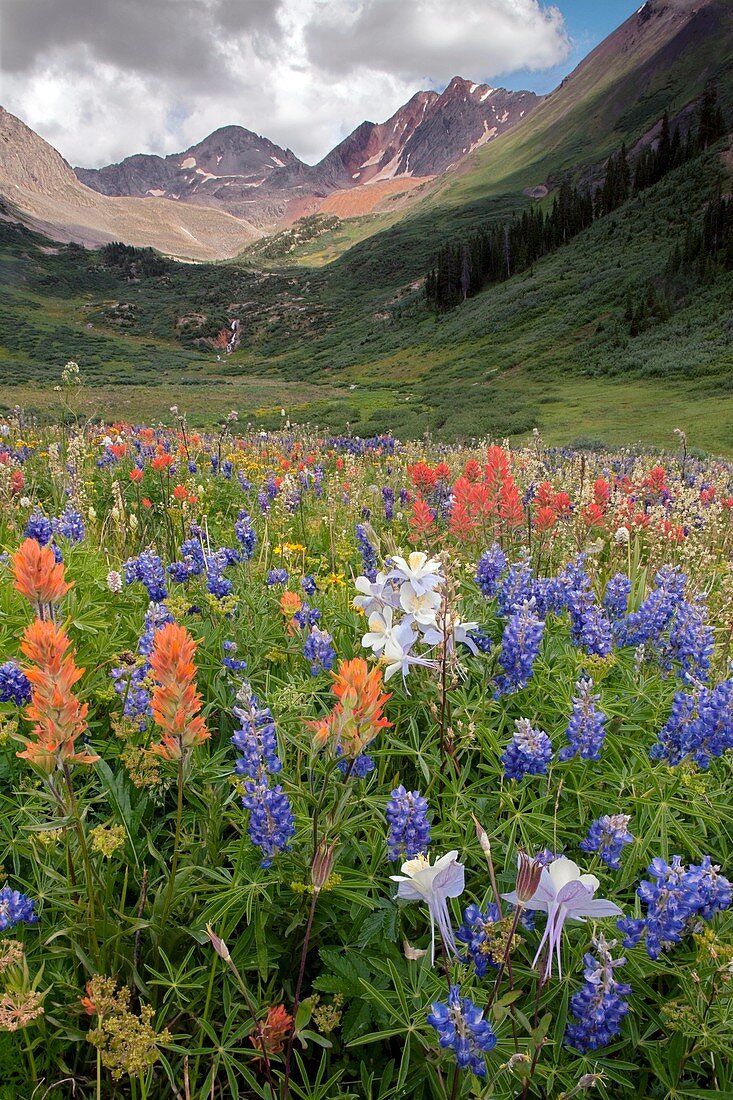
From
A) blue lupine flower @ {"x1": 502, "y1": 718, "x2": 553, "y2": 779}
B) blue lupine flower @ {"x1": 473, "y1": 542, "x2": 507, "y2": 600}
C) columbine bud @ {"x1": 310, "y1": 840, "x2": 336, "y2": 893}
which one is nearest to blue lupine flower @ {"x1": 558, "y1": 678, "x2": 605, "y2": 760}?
blue lupine flower @ {"x1": 502, "y1": 718, "x2": 553, "y2": 779}

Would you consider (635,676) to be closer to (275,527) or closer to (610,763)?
(610,763)

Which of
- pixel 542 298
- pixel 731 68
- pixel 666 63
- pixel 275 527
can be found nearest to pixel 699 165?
pixel 542 298

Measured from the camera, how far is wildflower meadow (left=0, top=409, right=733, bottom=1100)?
1.30 metres

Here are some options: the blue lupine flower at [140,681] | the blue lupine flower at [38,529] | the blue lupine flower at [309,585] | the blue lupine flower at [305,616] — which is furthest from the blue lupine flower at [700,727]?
the blue lupine flower at [38,529]

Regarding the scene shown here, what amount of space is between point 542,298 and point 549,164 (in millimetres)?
86260

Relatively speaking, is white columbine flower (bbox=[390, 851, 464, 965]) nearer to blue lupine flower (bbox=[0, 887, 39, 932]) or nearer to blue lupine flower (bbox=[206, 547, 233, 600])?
blue lupine flower (bbox=[0, 887, 39, 932])

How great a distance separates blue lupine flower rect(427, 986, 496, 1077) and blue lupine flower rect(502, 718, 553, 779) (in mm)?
653

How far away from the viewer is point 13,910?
1.52 meters

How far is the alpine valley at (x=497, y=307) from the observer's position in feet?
90.5

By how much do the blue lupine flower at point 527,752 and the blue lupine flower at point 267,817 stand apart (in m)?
0.65

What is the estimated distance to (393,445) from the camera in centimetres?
1166

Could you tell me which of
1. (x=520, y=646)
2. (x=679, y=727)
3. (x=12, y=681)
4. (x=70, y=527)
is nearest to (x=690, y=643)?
(x=679, y=727)

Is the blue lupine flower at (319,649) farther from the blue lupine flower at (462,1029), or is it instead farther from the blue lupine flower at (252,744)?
the blue lupine flower at (462,1029)

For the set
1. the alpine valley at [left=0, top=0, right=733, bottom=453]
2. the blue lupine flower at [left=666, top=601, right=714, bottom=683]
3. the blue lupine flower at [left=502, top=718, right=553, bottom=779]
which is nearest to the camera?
the blue lupine flower at [left=502, top=718, right=553, bottom=779]
